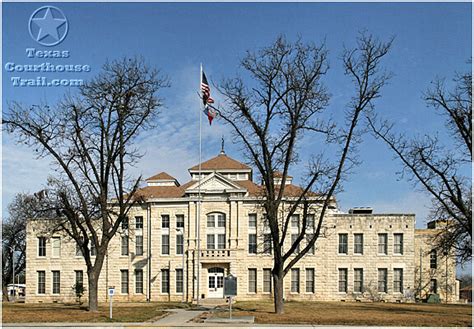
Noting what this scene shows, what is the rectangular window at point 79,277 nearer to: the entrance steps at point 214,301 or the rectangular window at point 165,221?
the rectangular window at point 165,221

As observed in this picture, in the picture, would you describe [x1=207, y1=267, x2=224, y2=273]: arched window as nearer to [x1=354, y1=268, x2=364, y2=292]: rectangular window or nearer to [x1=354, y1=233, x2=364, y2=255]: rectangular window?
[x1=354, y1=268, x2=364, y2=292]: rectangular window

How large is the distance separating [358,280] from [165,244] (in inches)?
657

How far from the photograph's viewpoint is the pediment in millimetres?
46750

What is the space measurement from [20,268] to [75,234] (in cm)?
Result: 4167

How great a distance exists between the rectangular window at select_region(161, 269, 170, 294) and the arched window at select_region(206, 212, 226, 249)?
4248mm

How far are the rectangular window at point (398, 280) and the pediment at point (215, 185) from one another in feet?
48.7

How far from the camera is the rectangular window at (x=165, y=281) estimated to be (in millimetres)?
46719

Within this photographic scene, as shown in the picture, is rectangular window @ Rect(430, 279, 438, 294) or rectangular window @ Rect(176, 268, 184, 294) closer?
rectangular window @ Rect(176, 268, 184, 294)

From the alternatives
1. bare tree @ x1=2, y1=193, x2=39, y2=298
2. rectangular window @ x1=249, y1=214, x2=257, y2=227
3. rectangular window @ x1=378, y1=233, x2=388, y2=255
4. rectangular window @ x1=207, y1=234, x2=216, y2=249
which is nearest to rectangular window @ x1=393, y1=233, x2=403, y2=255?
rectangular window @ x1=378, y1=233, x2=388, y2=255

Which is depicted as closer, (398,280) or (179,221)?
(398,280)

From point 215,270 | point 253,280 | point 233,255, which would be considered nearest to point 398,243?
point 253,280

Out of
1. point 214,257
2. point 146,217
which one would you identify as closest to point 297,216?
point 214,257

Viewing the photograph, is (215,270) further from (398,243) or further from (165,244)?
(398,243)

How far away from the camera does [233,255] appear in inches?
1783
